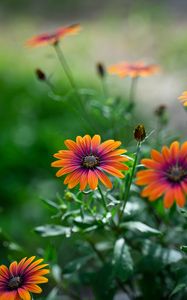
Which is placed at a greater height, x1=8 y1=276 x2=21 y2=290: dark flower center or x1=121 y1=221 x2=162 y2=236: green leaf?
x1=121 y1=221 x2=162 y2=236: green leaf

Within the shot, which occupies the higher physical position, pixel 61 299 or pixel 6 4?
pixel 6 4

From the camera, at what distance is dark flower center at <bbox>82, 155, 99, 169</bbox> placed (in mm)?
1283

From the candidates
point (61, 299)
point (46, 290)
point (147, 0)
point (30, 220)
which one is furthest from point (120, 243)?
point (147, 0)

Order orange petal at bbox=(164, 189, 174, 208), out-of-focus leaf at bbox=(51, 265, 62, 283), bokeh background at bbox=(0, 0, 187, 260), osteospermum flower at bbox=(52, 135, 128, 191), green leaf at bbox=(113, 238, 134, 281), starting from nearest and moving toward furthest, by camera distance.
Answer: orange petal at bbox=(164, 189, 174, 208)
osteospermum flower at bbox=(52, 135, 128, 191)
green leaf at bbox=(113, 238, 134, 281)
out-of-focus leaf at bbox=(51, 265, 62, 283)
bokeh background at bbox=(0, 0, 187, 260)

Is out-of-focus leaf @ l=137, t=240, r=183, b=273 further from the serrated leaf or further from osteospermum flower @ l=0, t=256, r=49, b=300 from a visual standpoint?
osteospermum flower @ l=0, t=256, r=49, b=300

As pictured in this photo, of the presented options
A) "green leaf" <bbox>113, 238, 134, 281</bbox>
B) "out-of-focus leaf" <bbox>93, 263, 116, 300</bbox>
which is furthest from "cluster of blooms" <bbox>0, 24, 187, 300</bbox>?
"out-of-focus leaf" <bbox>93, 263, 116, 300</bbox>

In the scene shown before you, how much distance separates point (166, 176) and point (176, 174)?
2 centimetres

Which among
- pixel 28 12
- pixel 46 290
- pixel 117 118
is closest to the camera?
pixel 117 118

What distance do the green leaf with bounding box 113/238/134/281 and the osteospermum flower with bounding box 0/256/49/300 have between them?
0.29 metres

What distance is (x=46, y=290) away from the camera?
7.44 feet

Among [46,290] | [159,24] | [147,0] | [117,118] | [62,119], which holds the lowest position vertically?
[46,290]

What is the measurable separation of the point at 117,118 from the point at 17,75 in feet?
9.15

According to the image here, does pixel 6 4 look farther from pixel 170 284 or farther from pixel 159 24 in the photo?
pixel 170 284

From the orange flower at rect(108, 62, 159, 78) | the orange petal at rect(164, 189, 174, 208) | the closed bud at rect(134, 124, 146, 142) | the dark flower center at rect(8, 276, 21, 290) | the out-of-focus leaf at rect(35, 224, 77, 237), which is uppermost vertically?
the orange flower at rect(108, 62, 159, 78)
